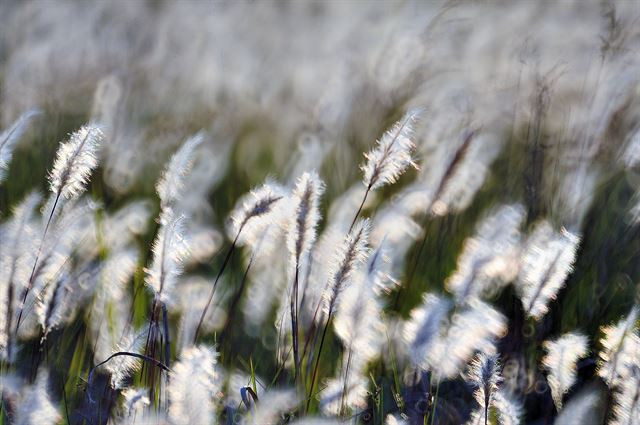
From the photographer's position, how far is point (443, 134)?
162 centimetres

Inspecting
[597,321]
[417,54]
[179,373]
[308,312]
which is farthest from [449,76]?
[179,373]

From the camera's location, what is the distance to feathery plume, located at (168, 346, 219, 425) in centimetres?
69

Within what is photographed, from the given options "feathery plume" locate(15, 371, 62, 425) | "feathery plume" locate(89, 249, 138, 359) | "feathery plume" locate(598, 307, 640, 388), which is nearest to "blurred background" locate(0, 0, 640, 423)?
"feathery plume" locate(89, 249, 138, 359)

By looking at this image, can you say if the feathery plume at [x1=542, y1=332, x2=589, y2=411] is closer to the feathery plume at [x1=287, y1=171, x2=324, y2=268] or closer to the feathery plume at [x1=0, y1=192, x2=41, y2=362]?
the feathery plume at [x1=287, y1=171, x2=324, y2=268]

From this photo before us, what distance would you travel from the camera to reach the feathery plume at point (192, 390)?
69cm

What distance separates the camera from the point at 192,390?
69 cm

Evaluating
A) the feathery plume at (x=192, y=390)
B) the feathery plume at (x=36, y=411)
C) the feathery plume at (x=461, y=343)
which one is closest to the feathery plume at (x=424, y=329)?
the feathery plume at (x=461, y=343)

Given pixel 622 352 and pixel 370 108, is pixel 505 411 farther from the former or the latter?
pixel 370 108

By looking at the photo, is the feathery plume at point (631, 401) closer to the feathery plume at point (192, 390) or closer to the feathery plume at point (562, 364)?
the feathery plume at point (562, 364)

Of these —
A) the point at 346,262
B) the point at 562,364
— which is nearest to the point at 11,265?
the point at 346,262

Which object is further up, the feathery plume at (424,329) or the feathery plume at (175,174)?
the feathery plume at (175,174)

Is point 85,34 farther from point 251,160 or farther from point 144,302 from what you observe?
point 144,302

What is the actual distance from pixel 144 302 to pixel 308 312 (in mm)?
238

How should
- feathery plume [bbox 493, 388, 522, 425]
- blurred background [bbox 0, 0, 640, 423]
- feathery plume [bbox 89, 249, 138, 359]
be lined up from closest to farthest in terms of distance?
1. feathery plume [bbox 493, 388, 522, 425]
2. feathery plume [bbox 89, 249, 138, 359]
3. blurred background [bbox 0, 0, 640, 423]
